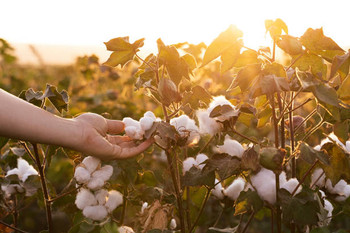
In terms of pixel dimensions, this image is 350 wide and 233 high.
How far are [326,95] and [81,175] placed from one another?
0.66 meters

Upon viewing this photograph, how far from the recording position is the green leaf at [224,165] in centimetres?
98

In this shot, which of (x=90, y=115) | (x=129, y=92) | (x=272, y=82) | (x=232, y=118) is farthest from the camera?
(x=129, y=92)

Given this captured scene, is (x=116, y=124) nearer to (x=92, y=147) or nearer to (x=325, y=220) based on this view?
(x=92, y=147)

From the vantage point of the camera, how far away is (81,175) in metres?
1.13

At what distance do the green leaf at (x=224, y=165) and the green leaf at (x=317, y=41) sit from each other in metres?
0.31

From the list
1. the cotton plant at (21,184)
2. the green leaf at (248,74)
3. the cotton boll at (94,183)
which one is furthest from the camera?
the cotton plant at (21,184)

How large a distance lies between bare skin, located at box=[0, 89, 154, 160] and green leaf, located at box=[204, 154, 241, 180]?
0.19 m

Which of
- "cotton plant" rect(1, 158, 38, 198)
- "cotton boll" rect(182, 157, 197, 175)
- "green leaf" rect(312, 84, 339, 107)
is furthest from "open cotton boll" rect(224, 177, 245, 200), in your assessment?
"cotton plant" rect(1, 158, 38, 198)

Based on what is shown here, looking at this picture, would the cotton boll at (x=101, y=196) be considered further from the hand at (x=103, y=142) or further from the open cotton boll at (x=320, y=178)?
the open cotton boll at (x=320, y=178)

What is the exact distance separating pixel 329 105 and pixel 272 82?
14cm

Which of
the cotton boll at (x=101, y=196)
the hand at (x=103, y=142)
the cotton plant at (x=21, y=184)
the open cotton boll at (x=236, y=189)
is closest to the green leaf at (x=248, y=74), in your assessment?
the hand at (x=103, y=142)

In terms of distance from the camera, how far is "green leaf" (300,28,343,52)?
0.91 metres

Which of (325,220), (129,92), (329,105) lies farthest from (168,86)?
(129,92)

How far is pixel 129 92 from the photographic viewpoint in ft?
11.7
